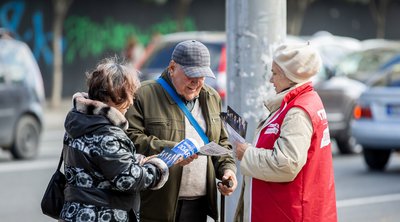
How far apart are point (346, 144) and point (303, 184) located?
1167 cm

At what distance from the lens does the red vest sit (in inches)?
183

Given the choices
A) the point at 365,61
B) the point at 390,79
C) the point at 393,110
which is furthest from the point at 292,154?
the point at 365,61

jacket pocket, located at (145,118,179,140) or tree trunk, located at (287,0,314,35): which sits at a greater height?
jacket pocket, located at (145,118,179,140)

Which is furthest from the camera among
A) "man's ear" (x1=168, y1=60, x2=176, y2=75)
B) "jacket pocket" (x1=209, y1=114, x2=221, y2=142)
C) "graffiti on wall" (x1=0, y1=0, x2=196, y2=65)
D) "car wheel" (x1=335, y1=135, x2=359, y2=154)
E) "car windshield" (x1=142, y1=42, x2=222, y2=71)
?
"graffiti on wall" (x1=0, y1=0, x2=196, y2=65)

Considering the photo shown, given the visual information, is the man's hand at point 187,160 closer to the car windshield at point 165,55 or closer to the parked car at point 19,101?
the car windshield at point 165,55

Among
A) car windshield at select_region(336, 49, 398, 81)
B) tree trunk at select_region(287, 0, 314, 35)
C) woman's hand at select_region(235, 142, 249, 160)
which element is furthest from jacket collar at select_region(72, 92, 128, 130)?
tree trunk at select_region(287, 0, 314, 35)

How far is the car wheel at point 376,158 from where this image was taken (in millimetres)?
13867

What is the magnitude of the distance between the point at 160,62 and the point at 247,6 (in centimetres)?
914

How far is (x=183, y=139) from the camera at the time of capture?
5.23 meters

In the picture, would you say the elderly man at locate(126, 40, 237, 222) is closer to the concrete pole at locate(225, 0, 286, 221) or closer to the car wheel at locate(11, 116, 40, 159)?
the concrete pole at locate(225, 0, 286, 221)

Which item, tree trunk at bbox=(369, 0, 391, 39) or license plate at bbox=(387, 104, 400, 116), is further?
tree trunk at bbox=(369, 0, 391, 39)

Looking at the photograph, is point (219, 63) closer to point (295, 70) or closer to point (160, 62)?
point (160, 62)

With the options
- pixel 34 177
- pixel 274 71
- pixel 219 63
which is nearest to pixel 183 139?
pixel 274 71

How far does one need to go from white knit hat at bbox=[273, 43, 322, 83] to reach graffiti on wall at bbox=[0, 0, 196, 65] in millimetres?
21228
